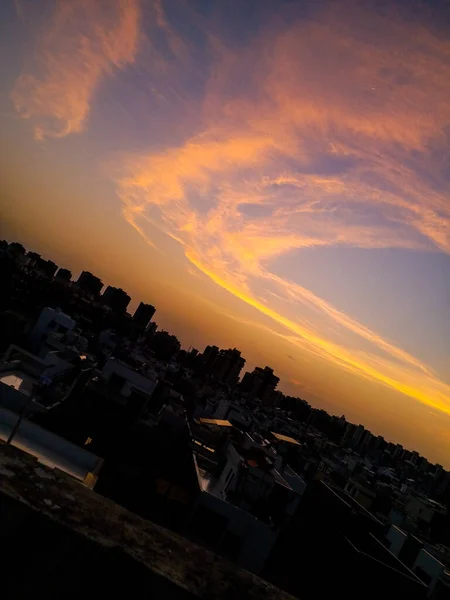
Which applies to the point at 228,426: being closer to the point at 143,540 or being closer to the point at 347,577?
the point at 347,577


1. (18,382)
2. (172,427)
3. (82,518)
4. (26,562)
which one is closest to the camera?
(26,562)

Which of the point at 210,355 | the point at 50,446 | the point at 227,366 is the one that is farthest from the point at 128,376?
the point at 210,355

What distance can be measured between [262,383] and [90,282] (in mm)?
71911

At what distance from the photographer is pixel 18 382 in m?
24.2

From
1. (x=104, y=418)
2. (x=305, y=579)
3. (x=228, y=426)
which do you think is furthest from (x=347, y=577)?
(x=104, y=418)

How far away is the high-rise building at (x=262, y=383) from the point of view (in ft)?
394

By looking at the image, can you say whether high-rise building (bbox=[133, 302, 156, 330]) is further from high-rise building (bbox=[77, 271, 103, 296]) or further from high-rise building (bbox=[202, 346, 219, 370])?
high-rise building (bbox=[202, 346, 219, 370])

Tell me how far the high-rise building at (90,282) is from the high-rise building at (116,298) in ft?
18.8

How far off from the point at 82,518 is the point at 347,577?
23713mm

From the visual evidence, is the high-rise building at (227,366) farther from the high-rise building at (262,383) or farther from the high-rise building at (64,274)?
the high-rise building at (64,274)

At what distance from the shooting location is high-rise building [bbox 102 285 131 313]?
407 feet

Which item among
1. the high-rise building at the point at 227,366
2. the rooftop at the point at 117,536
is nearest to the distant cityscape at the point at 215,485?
the rooftop at the point at 117,536

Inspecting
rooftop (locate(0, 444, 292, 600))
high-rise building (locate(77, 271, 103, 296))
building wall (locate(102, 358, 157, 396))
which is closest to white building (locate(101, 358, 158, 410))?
building wall (locate(102, 358, 157, 396))

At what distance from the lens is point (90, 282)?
433 feet
